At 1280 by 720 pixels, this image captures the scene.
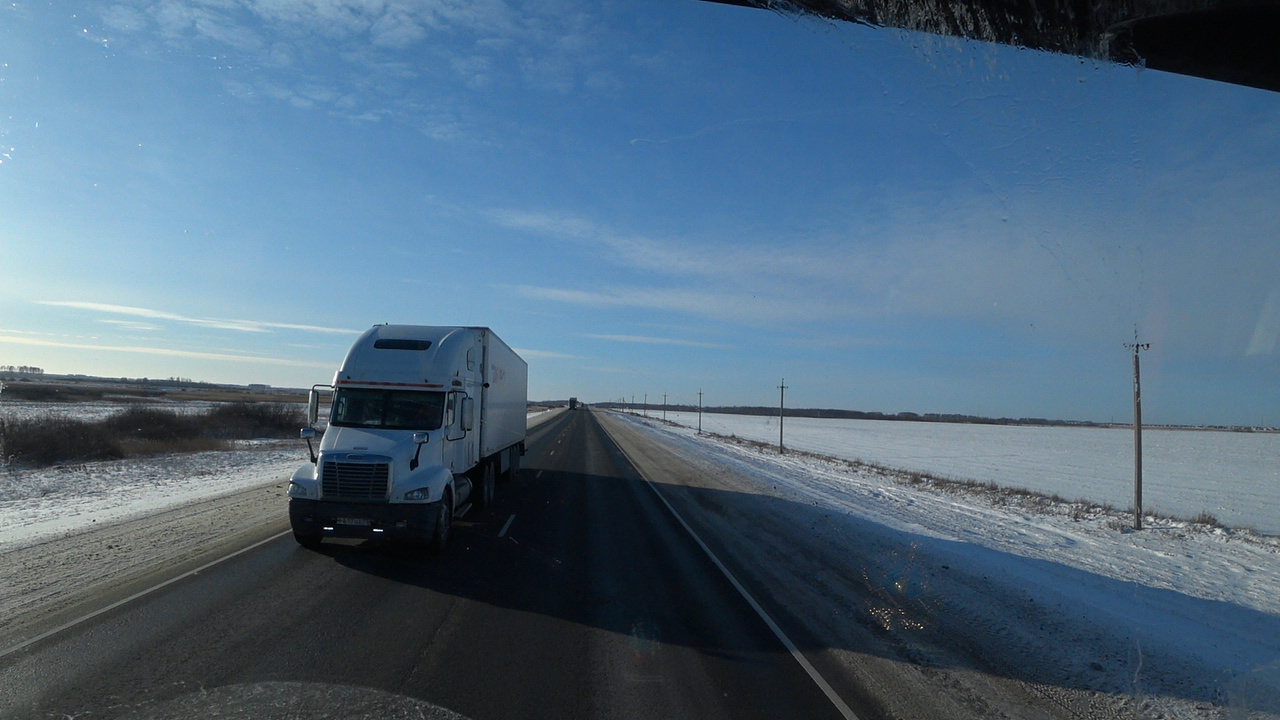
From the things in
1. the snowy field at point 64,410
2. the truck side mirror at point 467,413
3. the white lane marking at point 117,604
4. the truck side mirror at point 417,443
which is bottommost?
the white lane marking at point 117,604

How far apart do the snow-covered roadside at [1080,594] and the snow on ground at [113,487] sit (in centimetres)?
1273

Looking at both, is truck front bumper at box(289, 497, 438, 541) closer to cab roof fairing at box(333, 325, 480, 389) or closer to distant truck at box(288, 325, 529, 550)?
distant truck at box(288, 325, 529, 550)

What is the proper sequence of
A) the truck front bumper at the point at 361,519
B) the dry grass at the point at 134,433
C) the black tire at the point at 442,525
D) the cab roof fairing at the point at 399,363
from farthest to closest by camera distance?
the dry grass at the point at 134,433
the cab roof fairing at the point at 399,363
the black tire at the point at 442,525
the truck front bumper at the point at 361,519

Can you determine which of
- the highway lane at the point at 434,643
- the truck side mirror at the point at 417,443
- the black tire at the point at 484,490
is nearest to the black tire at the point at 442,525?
the highway lane at the point at 434,643

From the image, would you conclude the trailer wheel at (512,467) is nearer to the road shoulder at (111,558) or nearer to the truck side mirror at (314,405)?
the road shoulder at (111,558)

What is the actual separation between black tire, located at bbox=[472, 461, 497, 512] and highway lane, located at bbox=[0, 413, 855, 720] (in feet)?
14.6

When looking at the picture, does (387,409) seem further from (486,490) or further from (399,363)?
(486,490)

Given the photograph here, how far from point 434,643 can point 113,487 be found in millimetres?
16779

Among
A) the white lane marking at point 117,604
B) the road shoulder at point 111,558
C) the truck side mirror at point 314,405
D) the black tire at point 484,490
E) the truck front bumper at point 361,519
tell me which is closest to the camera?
the white lane marking at point 117,604

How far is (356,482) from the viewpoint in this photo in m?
10.2

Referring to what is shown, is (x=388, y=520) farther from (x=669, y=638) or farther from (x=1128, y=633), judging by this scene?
(x=1128, y=633)

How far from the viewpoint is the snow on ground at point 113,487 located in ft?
42.7

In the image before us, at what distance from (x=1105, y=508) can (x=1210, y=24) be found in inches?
742

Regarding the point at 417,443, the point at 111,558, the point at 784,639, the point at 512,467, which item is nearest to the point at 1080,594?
the point at 784,639
